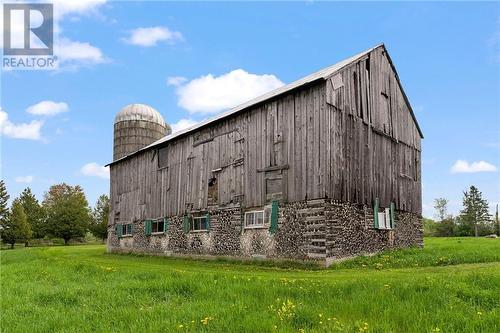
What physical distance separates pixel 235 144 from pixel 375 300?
17214 mm

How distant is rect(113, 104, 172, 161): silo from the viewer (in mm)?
45688

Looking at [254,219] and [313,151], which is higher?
[313,151]

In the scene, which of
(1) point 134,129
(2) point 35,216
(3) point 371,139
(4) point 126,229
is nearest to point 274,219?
(3) point 371,139

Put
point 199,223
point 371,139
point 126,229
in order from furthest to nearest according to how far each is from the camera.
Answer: point 126,229 → point 199,223 → point 371,139

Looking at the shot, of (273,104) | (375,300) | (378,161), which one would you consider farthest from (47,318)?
(378,161)

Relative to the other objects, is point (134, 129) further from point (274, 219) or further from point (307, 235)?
point (307, 235)

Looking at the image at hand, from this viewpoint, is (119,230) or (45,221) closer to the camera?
(119,230)

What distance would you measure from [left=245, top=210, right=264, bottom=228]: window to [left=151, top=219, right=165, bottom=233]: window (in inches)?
399

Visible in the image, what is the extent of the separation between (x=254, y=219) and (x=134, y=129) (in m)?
26.9

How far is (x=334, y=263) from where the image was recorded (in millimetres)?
19719

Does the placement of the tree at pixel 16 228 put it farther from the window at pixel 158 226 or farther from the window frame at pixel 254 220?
the window frame at pixel 254 220

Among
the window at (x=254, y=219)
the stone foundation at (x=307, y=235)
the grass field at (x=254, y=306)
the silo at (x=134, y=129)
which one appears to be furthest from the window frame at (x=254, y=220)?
the silo at (x=134, y=129)

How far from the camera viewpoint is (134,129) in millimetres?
46188

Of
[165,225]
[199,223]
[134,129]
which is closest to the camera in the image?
[199,223]
